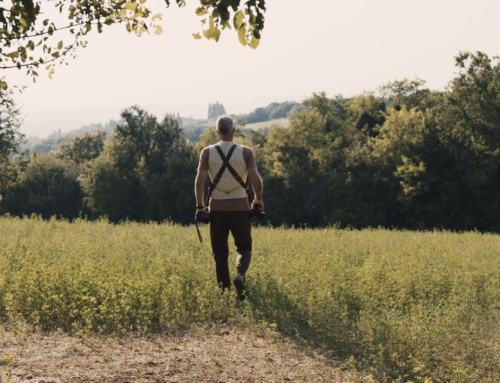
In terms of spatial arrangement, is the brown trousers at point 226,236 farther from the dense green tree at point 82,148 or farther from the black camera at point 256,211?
the dense green tree at point 82,148

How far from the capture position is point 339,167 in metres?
44.1

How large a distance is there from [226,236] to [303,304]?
4.82ft

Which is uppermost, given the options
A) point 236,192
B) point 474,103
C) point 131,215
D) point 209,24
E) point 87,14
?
point 474,103

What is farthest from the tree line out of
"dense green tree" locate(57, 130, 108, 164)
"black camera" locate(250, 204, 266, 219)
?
"black camera" locate(250, 204, 266, 219)

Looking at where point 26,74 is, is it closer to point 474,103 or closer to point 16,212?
point 474,103

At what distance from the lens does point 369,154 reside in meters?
43.4

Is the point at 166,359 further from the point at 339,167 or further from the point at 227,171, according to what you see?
the point at 339,167

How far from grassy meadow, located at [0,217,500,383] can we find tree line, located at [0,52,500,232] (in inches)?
909

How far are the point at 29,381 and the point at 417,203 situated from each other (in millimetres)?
38184

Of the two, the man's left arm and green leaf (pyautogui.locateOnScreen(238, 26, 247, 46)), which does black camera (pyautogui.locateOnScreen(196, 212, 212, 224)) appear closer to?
the man's left arm

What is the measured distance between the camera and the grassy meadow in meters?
5.16

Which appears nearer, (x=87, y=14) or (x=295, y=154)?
(x=87, y=14)

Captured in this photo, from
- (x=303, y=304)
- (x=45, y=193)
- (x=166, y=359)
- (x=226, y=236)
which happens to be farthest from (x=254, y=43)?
(x=45, y=193)

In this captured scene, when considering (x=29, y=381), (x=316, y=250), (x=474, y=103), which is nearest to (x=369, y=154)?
(x=474, y=103)
